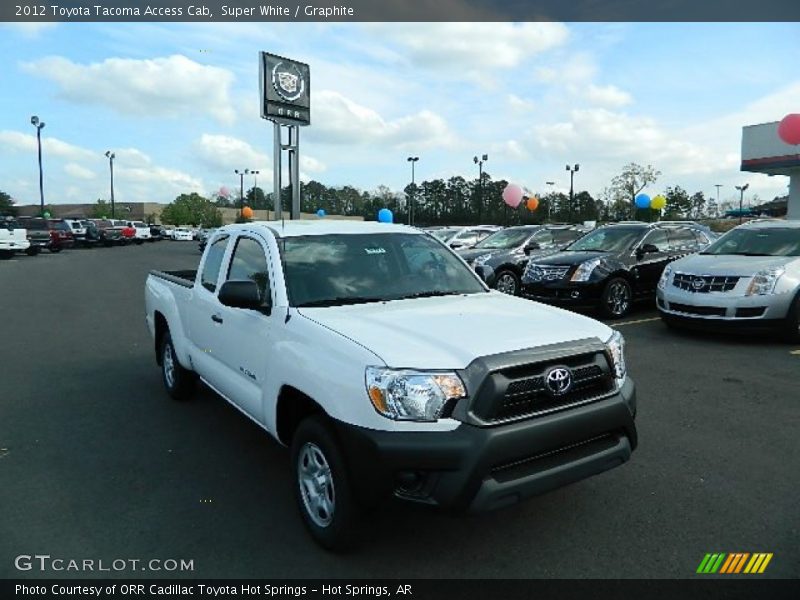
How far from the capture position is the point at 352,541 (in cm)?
299

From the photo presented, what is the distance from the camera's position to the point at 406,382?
Answer: 2.74 m

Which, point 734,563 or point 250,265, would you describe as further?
point 250,265

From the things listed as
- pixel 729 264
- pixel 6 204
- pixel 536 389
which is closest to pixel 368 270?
pixel 536 389

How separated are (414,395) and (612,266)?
8466mm

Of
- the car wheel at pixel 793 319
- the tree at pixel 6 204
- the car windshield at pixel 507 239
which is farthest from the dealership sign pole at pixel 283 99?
the tree at pixel 6 204

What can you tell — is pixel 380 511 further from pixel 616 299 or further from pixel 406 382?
pixel 616 299

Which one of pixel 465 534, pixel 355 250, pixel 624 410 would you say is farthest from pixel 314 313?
pixel 624 410

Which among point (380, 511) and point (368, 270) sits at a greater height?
point (368, 270)

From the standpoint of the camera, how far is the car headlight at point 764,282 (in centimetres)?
782

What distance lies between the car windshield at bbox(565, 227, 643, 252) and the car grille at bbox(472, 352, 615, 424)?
27.5ft

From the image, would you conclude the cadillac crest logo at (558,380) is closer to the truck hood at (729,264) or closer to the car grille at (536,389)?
the car grille at (536,389)
